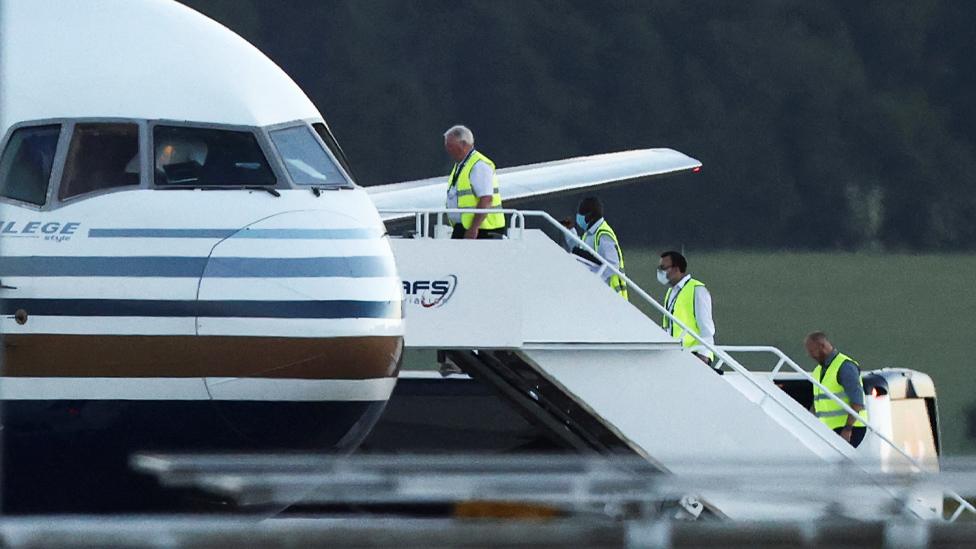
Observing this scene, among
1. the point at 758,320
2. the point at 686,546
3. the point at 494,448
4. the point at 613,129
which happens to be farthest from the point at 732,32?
the point at 686,546


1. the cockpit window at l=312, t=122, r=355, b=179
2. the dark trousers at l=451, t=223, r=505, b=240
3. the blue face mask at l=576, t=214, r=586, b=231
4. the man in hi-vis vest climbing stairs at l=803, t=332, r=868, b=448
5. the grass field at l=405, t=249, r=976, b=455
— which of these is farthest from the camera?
the grass field at l=405, t=249, r=976, b=455

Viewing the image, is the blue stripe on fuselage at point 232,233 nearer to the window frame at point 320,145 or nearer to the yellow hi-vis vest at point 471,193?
the window frame at point 320,145

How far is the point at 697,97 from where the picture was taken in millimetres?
48281

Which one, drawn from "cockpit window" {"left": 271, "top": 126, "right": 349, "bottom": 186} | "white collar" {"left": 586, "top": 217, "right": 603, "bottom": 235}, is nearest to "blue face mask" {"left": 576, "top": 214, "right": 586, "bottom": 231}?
"white collar" {"left": 586, "top": 217, "right": 603, "bottom": 235}

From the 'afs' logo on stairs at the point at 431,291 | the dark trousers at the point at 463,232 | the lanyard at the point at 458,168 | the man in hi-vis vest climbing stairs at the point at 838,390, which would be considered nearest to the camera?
the 'afs' logo on stairs at the point at 431,291

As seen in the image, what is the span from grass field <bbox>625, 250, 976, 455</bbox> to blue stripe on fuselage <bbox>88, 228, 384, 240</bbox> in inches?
1196

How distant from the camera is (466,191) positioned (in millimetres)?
13820

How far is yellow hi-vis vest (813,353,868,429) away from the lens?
1535 cm

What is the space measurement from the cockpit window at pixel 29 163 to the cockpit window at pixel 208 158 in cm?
60

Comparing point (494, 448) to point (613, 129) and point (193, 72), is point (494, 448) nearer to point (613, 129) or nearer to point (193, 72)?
point (193, 72)

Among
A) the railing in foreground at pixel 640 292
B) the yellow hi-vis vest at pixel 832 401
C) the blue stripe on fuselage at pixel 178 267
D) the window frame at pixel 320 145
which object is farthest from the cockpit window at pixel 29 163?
the yellow hi-vis vest at pixel 832 401

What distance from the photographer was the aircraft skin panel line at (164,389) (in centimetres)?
977

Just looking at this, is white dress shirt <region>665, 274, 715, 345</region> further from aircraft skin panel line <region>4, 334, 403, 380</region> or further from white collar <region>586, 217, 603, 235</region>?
aircraft skin panel line <region>4, 334, 403, 380</region>

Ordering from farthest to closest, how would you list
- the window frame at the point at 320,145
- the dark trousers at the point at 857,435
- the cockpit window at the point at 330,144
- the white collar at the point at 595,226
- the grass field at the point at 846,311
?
the grass field at the point at 846,311 < the white collar at the point at 595,226 < the dark trousers at the point at 857,435 < the cockpit window at the point at 330,144 < the window frame at the point at 320,145
